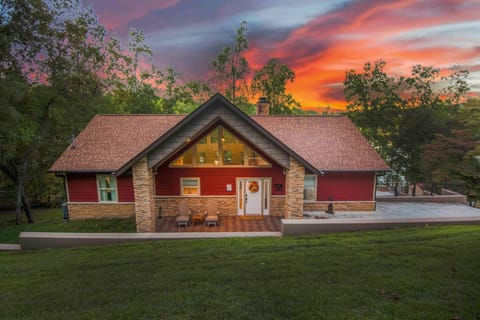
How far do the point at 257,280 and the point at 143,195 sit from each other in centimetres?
632

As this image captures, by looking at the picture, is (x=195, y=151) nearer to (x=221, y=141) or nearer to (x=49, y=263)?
(x=221, y=141)

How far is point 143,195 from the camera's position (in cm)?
995

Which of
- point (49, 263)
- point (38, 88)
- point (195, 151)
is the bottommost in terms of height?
point (49, 263)

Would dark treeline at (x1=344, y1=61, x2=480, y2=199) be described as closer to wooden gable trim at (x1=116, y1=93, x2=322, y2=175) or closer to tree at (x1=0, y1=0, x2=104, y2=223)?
wooden gable trim at (x1=116, y1=93, x2=322, y2=175)

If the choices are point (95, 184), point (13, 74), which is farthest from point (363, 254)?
point (13, 74)

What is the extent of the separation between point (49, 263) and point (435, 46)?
2200 cm

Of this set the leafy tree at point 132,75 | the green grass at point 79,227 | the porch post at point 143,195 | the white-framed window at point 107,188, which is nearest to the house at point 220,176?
the white-framed window at point 107,188

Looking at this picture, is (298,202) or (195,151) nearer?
(298,202)

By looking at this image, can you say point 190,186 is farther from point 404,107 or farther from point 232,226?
point 404,107

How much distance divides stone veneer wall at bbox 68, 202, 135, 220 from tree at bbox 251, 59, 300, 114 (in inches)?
759

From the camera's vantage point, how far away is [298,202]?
1048 cm

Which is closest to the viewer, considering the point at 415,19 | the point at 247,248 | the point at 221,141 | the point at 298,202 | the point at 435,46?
the point at 247,248

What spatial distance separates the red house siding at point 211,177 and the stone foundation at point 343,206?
1645 mm

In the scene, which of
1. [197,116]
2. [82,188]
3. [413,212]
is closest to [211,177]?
[197,116]
